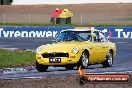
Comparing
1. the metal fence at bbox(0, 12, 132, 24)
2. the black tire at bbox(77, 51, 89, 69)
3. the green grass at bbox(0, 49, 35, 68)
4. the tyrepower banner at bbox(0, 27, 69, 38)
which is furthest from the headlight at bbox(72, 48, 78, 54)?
the metal fence at bbox(0, 12, 132, 24)

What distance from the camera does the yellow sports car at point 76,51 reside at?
63.6ft

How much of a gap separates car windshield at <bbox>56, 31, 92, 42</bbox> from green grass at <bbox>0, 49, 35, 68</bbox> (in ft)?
7.56

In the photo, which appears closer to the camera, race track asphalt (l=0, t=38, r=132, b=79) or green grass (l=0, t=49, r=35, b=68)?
race track asphalt (l=0, t=38, r=132, b=79)

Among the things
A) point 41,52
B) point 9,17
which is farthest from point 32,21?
point 41,52

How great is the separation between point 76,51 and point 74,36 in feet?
5.02

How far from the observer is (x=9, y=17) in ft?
202

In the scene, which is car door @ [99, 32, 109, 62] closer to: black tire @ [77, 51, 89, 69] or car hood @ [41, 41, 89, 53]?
black tire @ [77, 51, 89, 69]

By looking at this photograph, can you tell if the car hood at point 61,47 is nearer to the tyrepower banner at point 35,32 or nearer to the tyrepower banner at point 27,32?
the tyrepower banner at point 35,32

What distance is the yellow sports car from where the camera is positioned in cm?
1938

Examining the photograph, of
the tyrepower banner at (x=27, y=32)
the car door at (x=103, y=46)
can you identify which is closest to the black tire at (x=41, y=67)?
the car door at (x=103, y=46)

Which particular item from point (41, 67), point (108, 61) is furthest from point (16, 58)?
point (41, 67)

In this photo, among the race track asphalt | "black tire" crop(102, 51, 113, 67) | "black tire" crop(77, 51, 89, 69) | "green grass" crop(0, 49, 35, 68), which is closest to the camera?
the race track asphalt

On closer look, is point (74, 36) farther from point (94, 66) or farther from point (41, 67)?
point (94, 66)

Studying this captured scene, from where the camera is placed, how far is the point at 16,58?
81.1 feet
